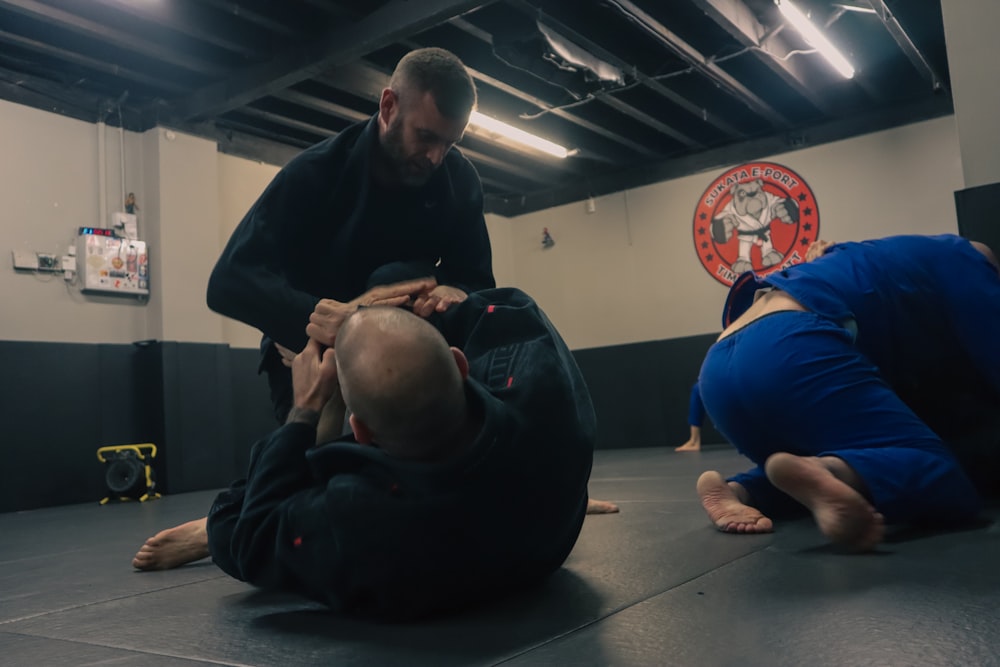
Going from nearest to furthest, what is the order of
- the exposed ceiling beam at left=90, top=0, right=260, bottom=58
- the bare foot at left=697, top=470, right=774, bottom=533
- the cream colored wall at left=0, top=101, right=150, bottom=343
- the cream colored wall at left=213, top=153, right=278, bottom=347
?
the bare foot at left=697, top=470, right=774, bottom=533
the exposed ceiling beam at left=90, top=0, right=260, bottom=58
the cream colored wall at left=0, top=101, right=150, bottom=343
the cream colored wall at left=213, top=153, right=278, bottom=347

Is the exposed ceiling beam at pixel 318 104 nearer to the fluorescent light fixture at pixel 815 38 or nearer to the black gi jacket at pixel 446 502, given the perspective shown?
the fluorescent light fixture at pixel 815 38

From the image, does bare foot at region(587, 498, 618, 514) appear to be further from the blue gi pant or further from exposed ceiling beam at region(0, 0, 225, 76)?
exposed ceiling beam at region(0, 0, 225, 76)

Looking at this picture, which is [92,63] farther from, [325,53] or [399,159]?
[399,159]

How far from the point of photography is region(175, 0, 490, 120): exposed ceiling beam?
544 cm

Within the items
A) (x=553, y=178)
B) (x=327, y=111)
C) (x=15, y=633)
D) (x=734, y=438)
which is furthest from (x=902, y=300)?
(x=553, y=178)

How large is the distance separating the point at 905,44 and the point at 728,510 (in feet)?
18.9

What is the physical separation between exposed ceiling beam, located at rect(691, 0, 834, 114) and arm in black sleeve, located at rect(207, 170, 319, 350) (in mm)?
4426

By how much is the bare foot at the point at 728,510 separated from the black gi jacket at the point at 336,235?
92 centimetres

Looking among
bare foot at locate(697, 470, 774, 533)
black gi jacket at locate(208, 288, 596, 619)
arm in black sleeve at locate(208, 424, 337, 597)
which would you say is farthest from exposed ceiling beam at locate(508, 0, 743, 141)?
arm in black sleeve at locate(208, 424, 337, 597)

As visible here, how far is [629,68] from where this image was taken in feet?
22.2

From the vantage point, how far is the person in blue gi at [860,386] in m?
1.74

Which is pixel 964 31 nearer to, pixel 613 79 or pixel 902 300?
pixel 902 300

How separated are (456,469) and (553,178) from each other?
9.09m

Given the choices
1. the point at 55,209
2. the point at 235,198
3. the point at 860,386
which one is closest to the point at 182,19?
the point at 55,209
